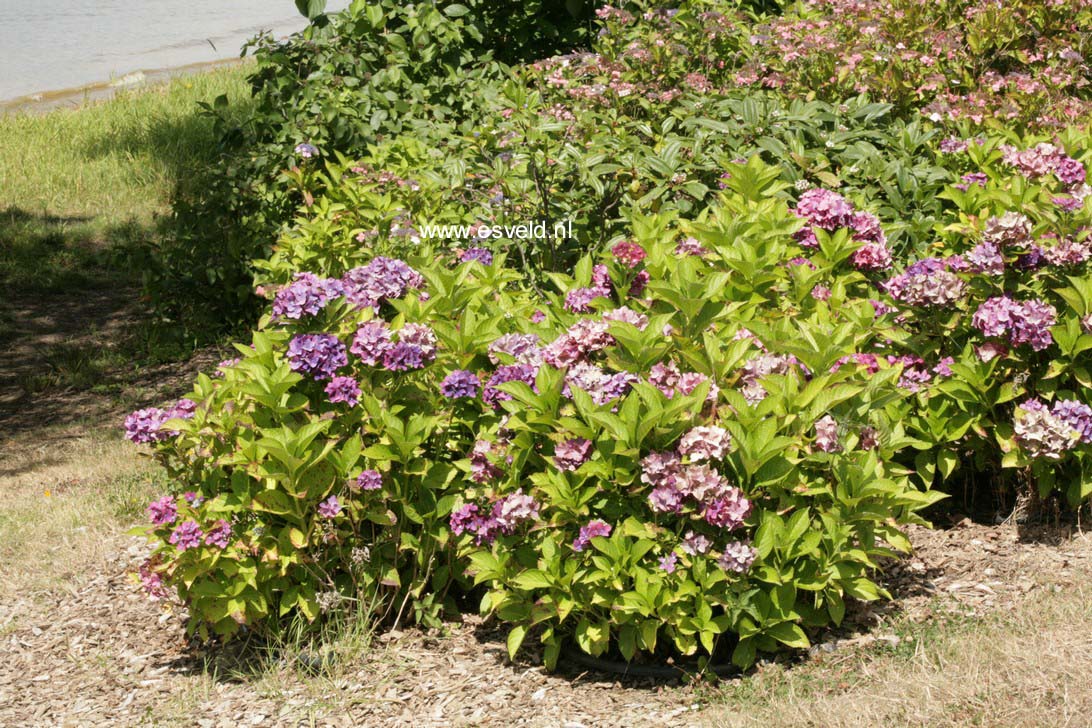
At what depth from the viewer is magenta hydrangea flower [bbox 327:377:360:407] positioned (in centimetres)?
339

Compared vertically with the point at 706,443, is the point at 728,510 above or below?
below

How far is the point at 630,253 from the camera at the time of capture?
158 inches

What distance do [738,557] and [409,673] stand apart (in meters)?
1.08

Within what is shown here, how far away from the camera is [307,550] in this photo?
3537 millimetres

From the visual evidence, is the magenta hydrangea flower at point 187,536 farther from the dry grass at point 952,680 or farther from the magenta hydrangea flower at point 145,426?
the dry grass at point 952,680

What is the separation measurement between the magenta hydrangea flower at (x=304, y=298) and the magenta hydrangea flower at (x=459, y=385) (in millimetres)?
418

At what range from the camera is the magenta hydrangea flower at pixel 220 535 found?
3.43 metres

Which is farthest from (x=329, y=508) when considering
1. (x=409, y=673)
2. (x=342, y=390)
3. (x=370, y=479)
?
(x=409, y=673)

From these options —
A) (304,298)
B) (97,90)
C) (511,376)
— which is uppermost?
(97,90)

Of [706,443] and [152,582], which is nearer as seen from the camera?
[706,443]

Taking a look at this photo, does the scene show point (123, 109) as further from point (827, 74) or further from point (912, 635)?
point (912, 635)

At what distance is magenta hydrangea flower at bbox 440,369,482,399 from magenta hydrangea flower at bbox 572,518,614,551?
0.53 m

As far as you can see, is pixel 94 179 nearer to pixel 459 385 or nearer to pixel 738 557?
pixel 459 385

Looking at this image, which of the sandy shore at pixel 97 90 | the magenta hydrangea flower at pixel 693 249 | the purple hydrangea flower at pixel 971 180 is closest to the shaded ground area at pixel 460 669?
the magenta hydrangea flower at pixel 693 249
